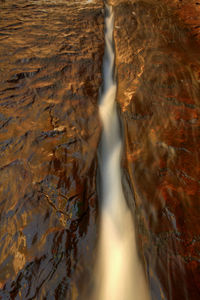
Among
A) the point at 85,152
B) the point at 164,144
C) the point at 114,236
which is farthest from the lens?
the point at 85,152

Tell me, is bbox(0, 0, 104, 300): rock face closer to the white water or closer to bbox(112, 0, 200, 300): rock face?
the white water

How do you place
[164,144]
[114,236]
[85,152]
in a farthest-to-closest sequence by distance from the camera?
[85,152]
[164,144]
[114,236]

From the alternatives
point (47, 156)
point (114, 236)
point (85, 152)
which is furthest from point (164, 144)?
point (47, 156)

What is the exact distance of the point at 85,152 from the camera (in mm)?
2344

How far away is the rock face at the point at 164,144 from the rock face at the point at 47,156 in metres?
0.44

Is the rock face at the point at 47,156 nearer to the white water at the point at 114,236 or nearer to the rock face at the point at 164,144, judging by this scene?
the white water at the point at 114,236

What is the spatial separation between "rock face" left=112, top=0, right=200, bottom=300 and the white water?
5.3 inches

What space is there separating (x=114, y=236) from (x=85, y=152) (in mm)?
911

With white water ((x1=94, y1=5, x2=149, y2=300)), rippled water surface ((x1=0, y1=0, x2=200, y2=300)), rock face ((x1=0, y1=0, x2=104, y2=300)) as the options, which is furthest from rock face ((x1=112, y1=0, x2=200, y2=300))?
rock face ((x1=0, y1=0, x2=104, y2=300))

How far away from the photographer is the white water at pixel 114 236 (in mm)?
1634

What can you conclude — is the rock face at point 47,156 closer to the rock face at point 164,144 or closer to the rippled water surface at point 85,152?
the rippled water surface at point 85,152

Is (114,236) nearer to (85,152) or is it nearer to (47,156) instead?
(85,152)

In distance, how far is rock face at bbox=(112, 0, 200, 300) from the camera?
155 centimetres

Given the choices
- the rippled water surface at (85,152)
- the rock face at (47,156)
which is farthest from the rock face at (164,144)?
the rock face at (47,156)
